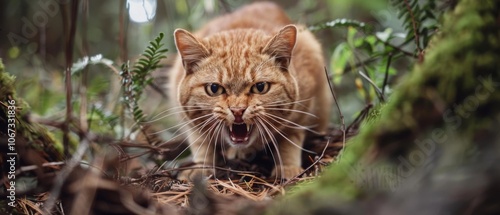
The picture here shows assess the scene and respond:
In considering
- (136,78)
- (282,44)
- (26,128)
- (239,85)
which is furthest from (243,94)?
(26,128)

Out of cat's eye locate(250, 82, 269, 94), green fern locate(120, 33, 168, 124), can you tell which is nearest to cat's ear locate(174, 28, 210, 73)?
green fern locate(120, 33, 168, 124)

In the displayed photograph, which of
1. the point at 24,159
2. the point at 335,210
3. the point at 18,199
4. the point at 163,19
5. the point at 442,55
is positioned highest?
the point at 163,19

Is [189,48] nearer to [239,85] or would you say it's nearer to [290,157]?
[239,85]

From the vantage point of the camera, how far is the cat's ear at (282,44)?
3051 millimetres

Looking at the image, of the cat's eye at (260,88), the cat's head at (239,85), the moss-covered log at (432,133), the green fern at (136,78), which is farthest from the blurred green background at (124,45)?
the moss-covered log at (432,133)

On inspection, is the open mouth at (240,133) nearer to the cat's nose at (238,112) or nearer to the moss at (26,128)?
the cat's nose at (238,112)

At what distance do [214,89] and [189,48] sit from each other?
328mm

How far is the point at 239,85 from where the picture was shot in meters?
2.99

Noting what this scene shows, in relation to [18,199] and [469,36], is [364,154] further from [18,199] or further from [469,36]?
[18,199]

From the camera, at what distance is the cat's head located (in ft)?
9.58

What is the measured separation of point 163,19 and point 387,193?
21.5 feet

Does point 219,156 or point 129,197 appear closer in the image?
point 129,197

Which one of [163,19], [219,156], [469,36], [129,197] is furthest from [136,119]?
[163,19]

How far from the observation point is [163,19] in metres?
7.54
